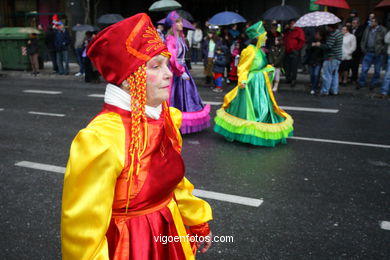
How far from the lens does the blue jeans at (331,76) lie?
10984 millimetres

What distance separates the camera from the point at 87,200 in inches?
61.7

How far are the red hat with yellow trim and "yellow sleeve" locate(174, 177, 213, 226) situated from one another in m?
0.72

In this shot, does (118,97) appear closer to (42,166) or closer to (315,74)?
(42,166)

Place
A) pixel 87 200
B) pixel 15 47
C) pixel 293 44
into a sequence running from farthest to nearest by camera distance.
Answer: pixel 15 47 < pixel 293 44 < pixel 87 200

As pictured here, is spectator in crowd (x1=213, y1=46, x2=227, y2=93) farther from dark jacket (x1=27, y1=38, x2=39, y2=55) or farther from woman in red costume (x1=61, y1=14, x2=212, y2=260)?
woman in red costume (x1=61, y1=14, x2=212, y2=260)

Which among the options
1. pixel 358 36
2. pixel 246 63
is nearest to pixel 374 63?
pixel 358 36

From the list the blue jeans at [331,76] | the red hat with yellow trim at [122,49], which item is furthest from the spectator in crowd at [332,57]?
the red hat with yellow trim at [122,49]

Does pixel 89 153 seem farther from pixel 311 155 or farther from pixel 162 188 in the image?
pixel 311 155

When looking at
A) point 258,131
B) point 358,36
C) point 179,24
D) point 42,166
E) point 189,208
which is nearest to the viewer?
point 189,208

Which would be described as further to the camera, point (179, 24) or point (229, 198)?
point (179, 24)

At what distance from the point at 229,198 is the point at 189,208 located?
7.56 feet

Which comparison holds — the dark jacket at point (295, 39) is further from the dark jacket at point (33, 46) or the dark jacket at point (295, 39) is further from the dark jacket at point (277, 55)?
the dark jacket at point (33, 46)

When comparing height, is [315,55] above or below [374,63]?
above

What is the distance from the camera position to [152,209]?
72.3 inches
